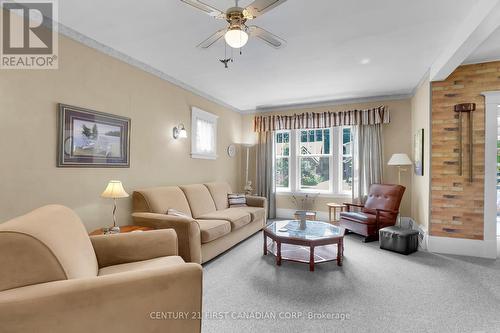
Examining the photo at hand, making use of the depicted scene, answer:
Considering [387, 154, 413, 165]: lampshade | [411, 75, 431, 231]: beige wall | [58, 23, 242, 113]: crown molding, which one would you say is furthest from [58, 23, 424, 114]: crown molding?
[387, 154, 413, 165]: lampshade

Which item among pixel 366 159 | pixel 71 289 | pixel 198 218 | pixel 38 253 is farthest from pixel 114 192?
pixel 366 159

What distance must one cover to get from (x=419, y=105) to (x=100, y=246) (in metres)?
4.81

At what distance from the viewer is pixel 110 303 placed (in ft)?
4.03

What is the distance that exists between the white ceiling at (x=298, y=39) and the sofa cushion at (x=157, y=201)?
69.6 inches

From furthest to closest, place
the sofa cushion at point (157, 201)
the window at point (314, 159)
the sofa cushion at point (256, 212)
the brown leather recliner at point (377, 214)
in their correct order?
the window at point (314, 159), the sofa cushion at point (256, 212), the brown leather recliner at point (377, 214), the sofa cushion at point (157, 201)

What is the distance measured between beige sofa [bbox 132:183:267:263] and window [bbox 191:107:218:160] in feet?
2.15

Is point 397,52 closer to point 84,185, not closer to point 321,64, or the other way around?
point 321,64

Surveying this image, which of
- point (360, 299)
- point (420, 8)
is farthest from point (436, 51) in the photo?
point (360, 299)

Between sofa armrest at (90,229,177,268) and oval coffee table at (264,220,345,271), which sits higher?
sofa armrest at (90,229,177,268)

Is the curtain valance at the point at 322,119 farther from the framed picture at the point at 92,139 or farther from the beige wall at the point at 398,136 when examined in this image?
the framed picture at the point at 92,139

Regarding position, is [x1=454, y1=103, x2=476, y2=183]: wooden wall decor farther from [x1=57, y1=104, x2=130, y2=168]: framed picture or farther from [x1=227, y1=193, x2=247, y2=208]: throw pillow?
[x1=57, y1=104, x2=130, y2=168]: framed picture

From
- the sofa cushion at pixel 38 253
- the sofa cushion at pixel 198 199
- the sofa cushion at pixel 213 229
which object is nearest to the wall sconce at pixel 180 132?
the sofa cushion at pixel 198 199

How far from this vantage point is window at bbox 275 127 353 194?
5406 millimetres

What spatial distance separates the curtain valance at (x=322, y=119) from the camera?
16.0 feet
